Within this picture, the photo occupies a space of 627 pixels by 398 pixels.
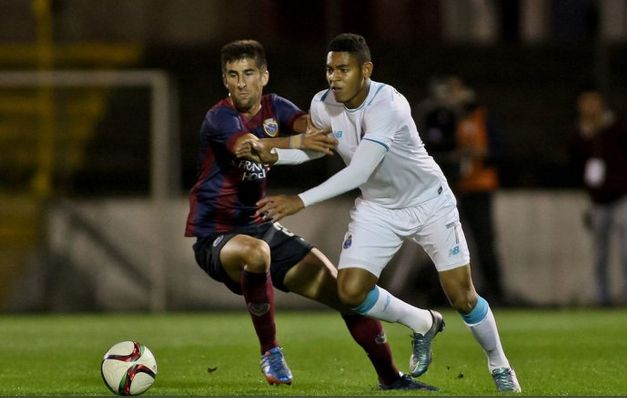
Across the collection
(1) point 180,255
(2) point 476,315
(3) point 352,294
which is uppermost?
(3) point 352,294

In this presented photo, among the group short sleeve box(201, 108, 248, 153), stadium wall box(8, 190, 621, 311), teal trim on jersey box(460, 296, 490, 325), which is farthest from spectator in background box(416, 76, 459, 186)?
teal trim on jersey box(460, 296, 490, 325)

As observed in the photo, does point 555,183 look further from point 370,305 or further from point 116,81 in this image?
point 370,305

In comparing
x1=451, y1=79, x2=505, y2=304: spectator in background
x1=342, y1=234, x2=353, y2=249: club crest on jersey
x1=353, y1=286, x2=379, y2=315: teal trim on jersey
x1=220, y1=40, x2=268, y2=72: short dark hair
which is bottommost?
x1=451, y1=79, x2=505, y2=304: spectator in background

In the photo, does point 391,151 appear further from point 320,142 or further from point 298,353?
point 298,353

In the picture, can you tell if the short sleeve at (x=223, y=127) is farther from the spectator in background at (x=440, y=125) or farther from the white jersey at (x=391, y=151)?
Answer: the spectator in background at (x=440, y=125)

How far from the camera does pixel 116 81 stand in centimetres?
1575

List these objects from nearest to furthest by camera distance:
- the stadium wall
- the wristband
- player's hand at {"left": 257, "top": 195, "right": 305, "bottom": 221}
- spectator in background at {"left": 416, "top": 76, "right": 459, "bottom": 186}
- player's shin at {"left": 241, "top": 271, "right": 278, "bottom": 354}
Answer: player's hand at {"left": 257, "top": 195, "right": 305, "bottom": 221}, the wristband, player's shin at {"left": 241, "top": 271, "right": 278, "bottom": 354}, spectator in background at {"left": 416, "top": 76, "right": 459, "bottom": 186}, the stadium wall

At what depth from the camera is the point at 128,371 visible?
7340 mm

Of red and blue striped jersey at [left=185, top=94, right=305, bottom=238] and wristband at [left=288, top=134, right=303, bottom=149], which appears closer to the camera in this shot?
wristband at [left=288, top=134, right=303, bottom=149]

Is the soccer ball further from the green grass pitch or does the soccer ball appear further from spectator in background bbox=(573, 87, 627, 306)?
spectator in background bbox=(573, 87, 627, 306)

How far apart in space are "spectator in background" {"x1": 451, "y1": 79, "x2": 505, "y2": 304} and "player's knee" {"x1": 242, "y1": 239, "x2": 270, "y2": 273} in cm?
659

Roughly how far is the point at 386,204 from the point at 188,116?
32.9ft

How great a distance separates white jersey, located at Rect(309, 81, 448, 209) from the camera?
24.6 ft

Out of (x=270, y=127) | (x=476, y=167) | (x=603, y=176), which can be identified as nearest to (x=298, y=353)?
(x=270, y=127)
